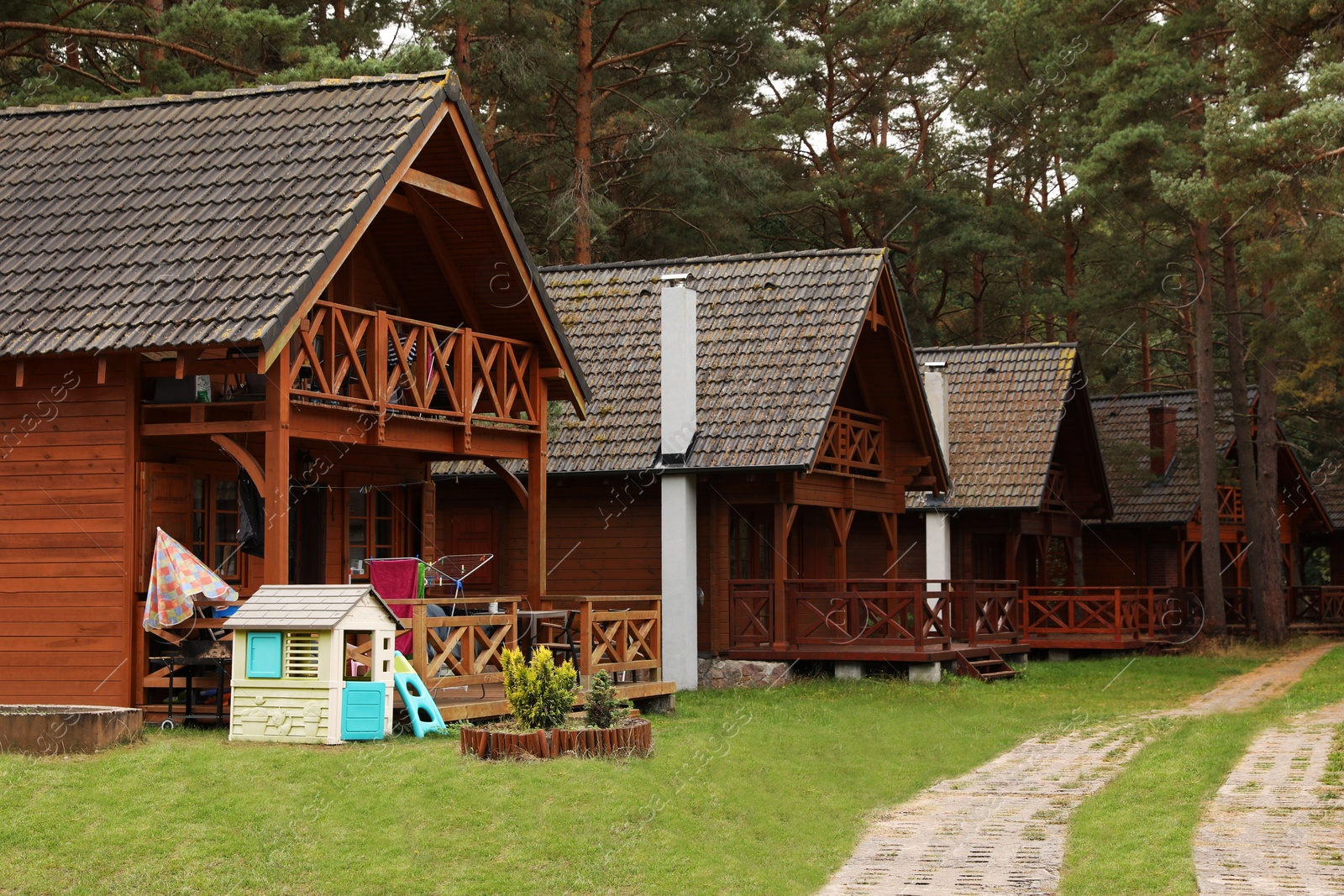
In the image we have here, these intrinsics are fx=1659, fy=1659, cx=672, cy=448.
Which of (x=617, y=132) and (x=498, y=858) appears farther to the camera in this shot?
(x=617, y=132)

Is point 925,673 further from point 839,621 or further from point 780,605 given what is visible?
point 780,605

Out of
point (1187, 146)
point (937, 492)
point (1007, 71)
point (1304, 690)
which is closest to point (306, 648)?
point (1304, 690)

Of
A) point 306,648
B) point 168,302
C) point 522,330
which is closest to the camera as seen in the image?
point 306,648

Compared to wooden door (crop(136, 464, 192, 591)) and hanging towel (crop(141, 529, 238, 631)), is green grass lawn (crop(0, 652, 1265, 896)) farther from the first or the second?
wooden door (crop(136, 464, 192, 591))

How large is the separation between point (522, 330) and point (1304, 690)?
11.1 meters

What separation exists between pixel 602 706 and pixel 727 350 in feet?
34.5

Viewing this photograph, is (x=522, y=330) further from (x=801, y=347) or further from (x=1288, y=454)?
(x=1288, y=454)

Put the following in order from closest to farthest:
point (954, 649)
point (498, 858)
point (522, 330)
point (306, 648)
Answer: point (498, 858), point (306, 648), point (522, 330), point (954, 649)

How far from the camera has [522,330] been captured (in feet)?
56.7

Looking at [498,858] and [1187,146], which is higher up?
[1187,146]

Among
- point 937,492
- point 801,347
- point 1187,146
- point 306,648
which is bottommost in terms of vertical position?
point 306,648

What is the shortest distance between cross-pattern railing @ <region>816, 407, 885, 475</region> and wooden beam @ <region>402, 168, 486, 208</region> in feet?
23.2

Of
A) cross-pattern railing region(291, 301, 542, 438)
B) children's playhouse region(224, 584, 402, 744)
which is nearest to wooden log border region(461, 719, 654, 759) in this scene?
children's playhouse region(224, 584, 402, 744)

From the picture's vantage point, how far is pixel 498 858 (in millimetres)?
9672
